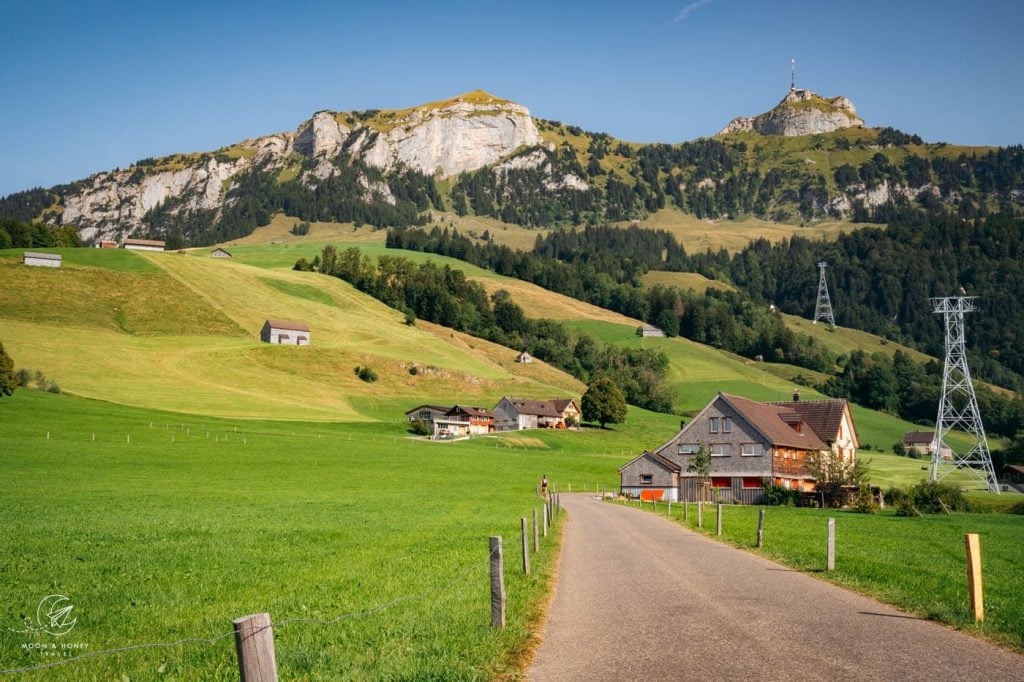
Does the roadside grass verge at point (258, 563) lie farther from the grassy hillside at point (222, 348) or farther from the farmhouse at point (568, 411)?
the farmhouse at point (568, 411)

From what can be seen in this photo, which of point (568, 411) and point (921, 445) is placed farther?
point (921, 445)

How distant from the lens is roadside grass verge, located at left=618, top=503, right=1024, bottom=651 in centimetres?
1578

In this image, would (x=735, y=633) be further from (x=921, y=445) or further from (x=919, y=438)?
(x=919, y=438)

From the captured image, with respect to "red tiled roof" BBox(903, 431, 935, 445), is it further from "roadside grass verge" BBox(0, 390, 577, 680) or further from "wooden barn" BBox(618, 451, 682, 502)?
"roadside grass verge" BBox(0, 390, 577, 680)

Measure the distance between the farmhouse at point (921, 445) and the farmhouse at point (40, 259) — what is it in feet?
530

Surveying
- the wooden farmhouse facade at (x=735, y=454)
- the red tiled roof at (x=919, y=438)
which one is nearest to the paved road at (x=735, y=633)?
the wooden farmhouse facade at (x=735, y=454)

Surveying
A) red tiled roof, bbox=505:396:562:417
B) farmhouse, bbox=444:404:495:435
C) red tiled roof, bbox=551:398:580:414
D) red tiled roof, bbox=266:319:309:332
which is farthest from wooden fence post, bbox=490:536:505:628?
red tiled roof, bbox=266:319:309:332

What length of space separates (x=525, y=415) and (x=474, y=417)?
1156cm

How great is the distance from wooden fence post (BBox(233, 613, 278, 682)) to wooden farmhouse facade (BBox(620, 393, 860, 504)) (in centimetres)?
7432

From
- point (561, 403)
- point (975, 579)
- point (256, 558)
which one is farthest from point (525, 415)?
point (975, 579)

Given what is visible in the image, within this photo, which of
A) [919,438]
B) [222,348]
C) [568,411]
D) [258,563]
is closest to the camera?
[258,563]

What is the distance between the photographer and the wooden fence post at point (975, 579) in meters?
15.0

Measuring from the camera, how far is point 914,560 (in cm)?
2508

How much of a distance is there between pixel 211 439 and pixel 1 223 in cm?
14508
